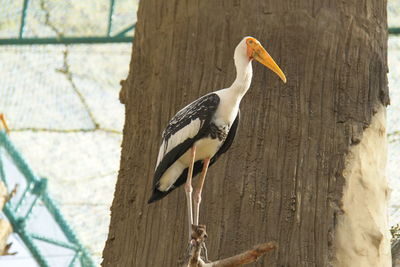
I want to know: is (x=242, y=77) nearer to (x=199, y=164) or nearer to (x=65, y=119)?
(x=199, y=164)

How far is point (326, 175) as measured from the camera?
3080 mm

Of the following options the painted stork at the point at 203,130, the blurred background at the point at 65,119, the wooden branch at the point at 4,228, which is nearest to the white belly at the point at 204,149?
the painted stork at the point at 203,130

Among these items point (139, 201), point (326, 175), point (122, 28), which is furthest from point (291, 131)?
point (122, 28)

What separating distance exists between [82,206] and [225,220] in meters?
3.60

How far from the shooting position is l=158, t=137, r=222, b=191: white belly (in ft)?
8.78

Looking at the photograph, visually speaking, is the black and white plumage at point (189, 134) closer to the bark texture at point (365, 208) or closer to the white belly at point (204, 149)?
the white belly at point (204, 149)

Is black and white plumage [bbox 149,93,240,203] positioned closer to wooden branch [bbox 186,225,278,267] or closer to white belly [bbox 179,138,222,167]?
white belly [bbox 179,138,222,167]

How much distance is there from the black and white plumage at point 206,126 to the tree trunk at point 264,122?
1.03ft

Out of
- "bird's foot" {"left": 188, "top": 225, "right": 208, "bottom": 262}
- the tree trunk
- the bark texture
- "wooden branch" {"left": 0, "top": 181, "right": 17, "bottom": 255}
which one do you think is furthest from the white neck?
"wooden branch" {"left": 0, "top": 181, "right": 17, "bottom": 255}

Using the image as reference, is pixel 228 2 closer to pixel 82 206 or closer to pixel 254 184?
pixel 254 184

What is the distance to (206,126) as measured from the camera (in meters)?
2.64

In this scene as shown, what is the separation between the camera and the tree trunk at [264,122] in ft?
9.89

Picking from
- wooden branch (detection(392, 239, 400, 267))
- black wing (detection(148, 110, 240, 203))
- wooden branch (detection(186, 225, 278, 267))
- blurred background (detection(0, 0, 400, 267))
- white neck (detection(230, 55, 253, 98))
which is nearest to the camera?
wooden branch (detection(186, 225, 278, 267))

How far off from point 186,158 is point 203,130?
15 centimetres
